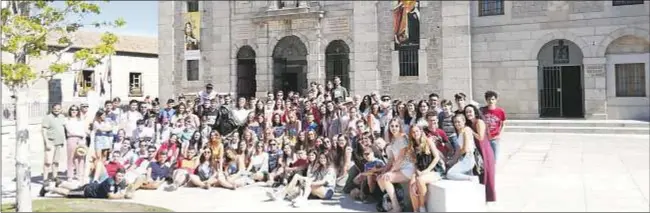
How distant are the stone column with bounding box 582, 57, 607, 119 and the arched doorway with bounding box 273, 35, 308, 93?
1186cm

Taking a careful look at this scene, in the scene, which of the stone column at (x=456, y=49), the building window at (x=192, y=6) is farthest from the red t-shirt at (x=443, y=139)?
the building window at (x=192, y=6)

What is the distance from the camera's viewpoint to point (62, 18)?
10.1 m

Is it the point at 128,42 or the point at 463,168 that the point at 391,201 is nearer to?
the point at 463,168

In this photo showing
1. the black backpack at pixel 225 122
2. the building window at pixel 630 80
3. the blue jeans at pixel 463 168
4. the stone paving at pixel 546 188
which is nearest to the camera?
the blue jeans at pixel 463 168

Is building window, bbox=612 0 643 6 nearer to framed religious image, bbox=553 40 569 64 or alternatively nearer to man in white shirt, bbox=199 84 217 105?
framed religious image, bbox=553 40 569 64

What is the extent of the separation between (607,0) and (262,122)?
14.4 metres

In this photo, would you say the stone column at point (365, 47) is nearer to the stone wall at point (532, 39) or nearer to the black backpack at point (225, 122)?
the stone wall at point (532, 39)

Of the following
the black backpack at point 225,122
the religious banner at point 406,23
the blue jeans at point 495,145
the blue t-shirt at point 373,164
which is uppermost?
the religious banner at point 406,23

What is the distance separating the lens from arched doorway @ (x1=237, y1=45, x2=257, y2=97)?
26.7 metres

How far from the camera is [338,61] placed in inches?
971

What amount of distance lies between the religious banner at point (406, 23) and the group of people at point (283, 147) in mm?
9172

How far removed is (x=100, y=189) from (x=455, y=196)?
651cm

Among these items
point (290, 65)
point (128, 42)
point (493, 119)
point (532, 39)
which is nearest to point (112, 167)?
point (493, 119)

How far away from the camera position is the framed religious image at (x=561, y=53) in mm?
20906
